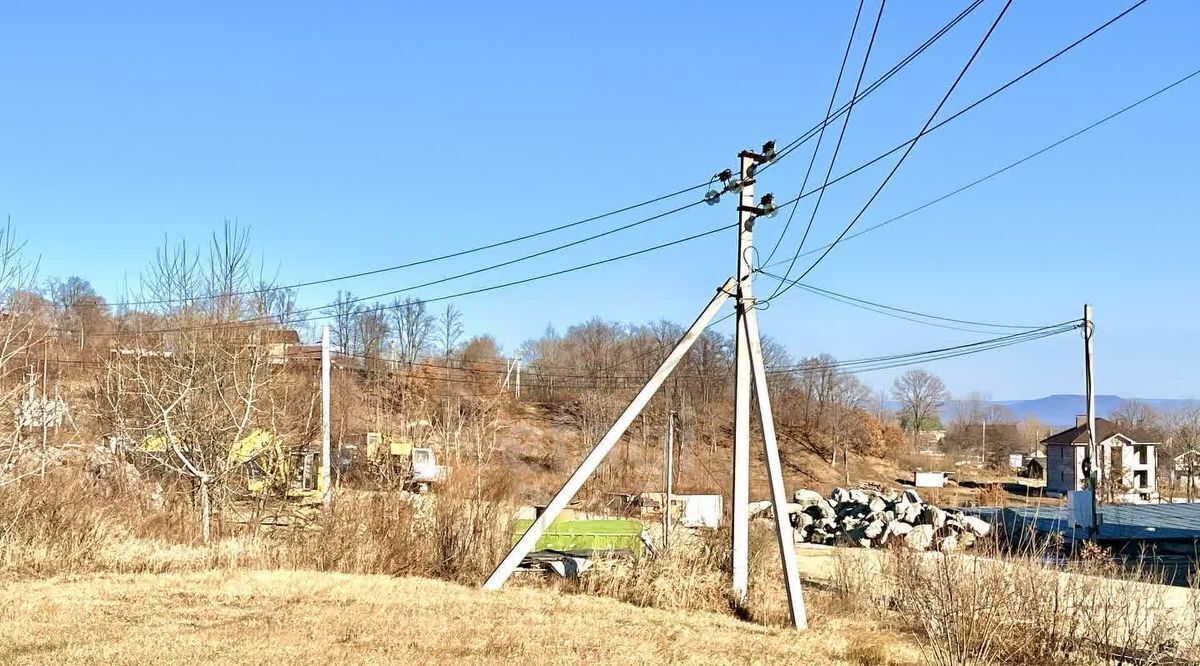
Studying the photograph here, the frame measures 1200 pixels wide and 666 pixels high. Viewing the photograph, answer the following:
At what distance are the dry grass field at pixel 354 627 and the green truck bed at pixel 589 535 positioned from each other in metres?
5.46

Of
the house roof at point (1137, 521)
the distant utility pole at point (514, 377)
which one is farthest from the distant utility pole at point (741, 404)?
the distant utility pole at point (514, 377)

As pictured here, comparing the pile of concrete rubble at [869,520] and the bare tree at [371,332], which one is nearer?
the pile of concrete rubble at [869,520]

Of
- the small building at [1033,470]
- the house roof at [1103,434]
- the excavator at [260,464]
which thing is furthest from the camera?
the small building at [1033,470]

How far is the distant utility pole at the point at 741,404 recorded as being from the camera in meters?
10.9

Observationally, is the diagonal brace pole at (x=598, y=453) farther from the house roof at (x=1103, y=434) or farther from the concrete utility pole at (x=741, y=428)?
the house roof at (x=1103, y=434)

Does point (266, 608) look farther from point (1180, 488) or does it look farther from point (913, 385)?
point (913, 385)

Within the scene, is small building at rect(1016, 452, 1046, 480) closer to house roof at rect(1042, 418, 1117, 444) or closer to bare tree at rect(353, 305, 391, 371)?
house roof at rect(1042, 418, 1117, 444)

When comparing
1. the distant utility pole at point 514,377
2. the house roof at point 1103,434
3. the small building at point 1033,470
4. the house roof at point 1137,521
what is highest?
the distant utility pole at point 514,377

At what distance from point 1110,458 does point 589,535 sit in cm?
4819

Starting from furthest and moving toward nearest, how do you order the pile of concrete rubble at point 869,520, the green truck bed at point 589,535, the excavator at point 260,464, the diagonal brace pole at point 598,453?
1. the pile of concrete rubble at point 869,520
2. the excavator at point 260,464
3. the green truck bed at point 589,535
4. the diagonal brace pole at point 598,453

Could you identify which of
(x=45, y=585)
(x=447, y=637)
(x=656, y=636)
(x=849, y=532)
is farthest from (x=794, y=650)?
(x=849, y=532)

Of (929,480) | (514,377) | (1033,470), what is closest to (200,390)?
(929,480)

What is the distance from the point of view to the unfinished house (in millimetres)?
52469

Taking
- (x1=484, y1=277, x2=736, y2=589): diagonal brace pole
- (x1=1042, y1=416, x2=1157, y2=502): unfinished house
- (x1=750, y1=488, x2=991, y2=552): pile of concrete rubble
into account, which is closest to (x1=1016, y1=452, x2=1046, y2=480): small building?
(x1=1042, y1=416, x2=1157, y2=502): unfinished house
